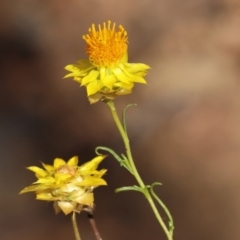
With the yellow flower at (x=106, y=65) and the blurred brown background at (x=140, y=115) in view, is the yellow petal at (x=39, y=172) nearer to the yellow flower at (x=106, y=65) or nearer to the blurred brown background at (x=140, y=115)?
the yellow flower at (x=106, y=65)

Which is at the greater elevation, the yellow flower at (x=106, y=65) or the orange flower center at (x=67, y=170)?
the yellow flower at (x=106, y=65)

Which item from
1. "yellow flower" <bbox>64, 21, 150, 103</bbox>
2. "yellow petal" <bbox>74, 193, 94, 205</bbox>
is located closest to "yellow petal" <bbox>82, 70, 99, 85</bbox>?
"yellow flower" <bbox>64, 21, 150, 103</bbox>

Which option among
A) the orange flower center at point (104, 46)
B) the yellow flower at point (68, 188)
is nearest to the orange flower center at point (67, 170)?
the yellow flower at point (68, 188)

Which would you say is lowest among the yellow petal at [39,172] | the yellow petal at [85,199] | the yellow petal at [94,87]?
the yellow petal at [85,199]

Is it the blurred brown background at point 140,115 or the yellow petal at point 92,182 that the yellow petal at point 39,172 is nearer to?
the yellow petal at point 92,182

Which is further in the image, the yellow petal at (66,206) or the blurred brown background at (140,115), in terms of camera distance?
the blurred brown background at (140,115)

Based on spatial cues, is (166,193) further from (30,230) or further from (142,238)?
(30,230)

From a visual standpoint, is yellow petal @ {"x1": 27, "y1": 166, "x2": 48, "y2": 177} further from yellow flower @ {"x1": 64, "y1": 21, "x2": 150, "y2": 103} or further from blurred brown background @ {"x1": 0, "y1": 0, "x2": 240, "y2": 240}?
blurred brown background @ {"x1": 0, "y1": 0, "x2": 240, "y2": 240}

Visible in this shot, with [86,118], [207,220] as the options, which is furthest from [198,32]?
[207,220]
